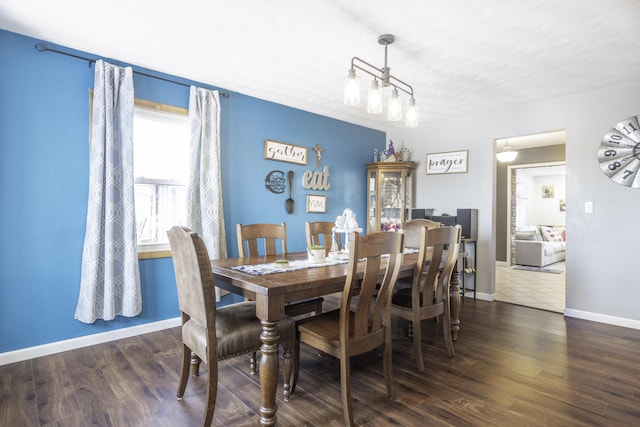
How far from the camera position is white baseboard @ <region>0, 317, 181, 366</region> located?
239cm

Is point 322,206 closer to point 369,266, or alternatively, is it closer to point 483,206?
point 483,206

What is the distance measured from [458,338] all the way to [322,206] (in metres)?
2.30

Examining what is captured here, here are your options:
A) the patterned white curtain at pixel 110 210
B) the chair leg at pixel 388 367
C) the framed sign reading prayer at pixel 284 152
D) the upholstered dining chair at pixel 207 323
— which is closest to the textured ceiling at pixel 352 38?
the patterned white curtain at pixel 110 210

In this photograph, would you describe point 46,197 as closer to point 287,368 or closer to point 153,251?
point 153,251

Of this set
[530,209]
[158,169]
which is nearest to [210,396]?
[158,169]

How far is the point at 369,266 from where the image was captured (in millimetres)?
1701

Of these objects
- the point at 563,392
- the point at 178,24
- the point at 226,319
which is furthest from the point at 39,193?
the point at 563,392

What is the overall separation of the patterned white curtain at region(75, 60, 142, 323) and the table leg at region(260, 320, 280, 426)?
5.65 ft

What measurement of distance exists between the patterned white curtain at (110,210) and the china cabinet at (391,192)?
3145 millimetres

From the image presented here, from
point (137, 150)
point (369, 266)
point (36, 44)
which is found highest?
point (36, 44)

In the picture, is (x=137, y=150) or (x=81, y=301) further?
(x=137, y=150)

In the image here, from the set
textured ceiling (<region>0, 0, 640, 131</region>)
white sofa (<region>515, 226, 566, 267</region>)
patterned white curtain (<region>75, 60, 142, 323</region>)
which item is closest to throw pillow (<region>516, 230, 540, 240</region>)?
white sofa (<region>515, 226, 566, 267</region>)

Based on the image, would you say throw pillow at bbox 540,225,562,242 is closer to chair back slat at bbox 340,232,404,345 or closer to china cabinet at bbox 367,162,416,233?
china cabinet at bbox 367,162,416,233

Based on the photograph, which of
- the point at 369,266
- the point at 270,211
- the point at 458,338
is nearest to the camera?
the point at 369,266
